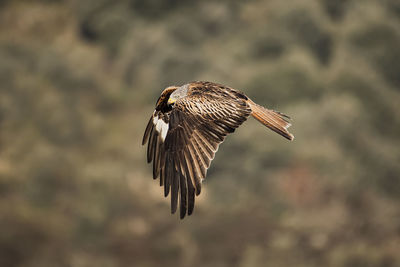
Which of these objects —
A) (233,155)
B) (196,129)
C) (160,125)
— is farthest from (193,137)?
(233,155)

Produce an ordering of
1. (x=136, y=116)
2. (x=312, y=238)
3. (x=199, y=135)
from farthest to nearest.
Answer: (x=136, y=116), (x=312, y=238), (x=199, y=135)

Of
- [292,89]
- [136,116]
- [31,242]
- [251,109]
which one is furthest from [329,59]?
[251,109]

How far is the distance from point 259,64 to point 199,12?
28.2 feet

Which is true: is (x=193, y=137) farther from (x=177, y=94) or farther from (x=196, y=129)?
(x=177, y=94)

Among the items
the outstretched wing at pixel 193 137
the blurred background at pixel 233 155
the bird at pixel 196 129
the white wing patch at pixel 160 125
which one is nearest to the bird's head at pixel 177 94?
the bird at pixel 196 129

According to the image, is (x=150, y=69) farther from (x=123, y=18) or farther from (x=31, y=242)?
(x=31, y=242)

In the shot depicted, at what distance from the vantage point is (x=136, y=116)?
50.3 meters

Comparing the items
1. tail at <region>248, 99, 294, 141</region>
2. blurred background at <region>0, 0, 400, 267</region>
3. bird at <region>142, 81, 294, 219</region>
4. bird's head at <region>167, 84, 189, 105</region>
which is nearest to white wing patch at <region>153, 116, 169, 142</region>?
bird at <region>142, 81, 294, 219</region>

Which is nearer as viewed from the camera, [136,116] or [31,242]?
[31,242]

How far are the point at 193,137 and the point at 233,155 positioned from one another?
31206mm

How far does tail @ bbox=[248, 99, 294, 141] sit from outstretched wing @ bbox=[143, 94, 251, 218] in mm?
132

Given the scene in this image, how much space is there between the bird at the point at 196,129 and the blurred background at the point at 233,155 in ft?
86.4

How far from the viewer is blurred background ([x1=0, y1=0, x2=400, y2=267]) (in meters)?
40.1

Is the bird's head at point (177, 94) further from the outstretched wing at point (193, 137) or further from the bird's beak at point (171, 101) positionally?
the outstretched wing at point (193, 137)
